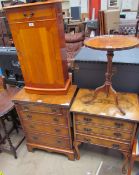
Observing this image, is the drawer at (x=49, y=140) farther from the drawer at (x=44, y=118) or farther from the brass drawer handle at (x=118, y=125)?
the brass drawer handle at (x=118, y=125)

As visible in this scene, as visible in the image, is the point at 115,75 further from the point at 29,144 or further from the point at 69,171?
the point at 29,144

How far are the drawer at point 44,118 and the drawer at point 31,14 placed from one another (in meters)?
0.84

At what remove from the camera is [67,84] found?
1.61 meters

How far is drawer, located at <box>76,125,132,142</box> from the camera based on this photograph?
142 centimetres

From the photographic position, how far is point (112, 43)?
47.0 inches

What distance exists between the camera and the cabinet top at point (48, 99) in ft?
4.90

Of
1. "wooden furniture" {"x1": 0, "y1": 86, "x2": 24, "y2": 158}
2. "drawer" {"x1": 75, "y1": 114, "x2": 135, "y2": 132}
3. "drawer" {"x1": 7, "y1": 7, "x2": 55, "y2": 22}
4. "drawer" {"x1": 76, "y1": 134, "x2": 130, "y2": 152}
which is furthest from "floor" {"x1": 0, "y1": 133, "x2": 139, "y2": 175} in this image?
"drawer" {"x1": 7, "y1": 7, "x2": 55, "y2": 22}

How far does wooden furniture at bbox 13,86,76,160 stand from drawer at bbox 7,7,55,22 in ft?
2.27

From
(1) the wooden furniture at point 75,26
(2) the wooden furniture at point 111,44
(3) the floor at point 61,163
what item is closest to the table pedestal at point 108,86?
(2) the wooden furniture at point 111,44

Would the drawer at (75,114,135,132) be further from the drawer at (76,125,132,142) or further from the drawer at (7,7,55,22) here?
the drawer at (7,7,55,22)

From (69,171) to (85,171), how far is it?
162mm

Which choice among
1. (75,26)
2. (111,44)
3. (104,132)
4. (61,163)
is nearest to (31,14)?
(111,44)

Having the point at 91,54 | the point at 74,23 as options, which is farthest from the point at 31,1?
the point at 74,23

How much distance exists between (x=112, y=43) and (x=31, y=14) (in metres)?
0.65
